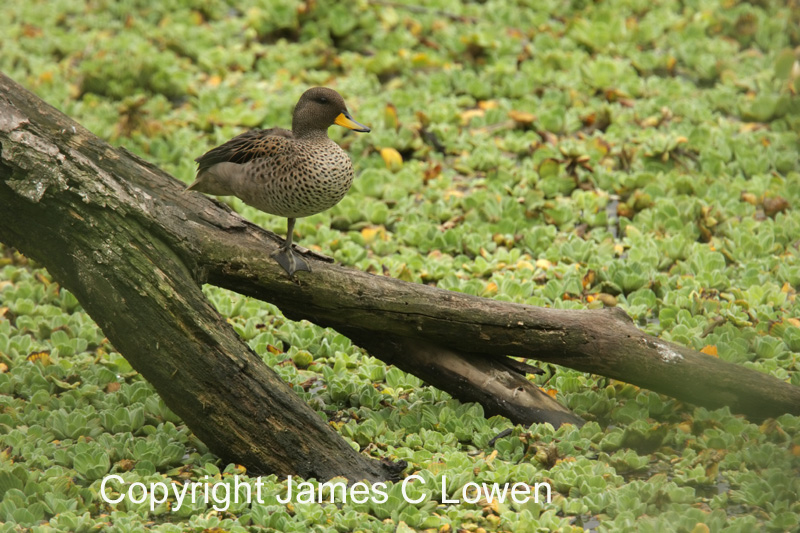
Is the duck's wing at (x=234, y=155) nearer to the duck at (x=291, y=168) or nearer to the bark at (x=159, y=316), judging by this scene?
the duck at (x=291, y=168)

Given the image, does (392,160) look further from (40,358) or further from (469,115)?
(40,358)

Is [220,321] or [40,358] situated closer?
[220,321]

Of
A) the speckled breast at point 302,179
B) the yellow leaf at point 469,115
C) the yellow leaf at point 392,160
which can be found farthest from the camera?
the yellow leaf at point 469,115

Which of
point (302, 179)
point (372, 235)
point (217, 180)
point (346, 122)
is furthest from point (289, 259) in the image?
point (372, 235)

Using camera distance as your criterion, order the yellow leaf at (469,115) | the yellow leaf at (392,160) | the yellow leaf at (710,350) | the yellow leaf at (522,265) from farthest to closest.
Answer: the yellow leaf at (469,115)
the yellow leaf at (392,160)
the yellow leaf at (522,265)
the yellow leaf at (710,350)

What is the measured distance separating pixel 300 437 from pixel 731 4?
696cm

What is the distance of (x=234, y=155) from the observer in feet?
13.6

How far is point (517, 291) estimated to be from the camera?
5.09 metres

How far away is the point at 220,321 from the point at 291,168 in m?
0.73

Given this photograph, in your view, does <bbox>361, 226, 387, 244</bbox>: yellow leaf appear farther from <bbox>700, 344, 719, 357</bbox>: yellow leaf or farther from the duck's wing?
<bbox>700, 344, 719, 357</bbox>: yellow leaf

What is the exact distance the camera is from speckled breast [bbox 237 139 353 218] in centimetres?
388

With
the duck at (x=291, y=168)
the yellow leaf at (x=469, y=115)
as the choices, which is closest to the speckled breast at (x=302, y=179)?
the duck at (x=291, y=168)

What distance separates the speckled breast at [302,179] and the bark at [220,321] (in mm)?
227

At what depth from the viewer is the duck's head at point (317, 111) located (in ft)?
13.5
